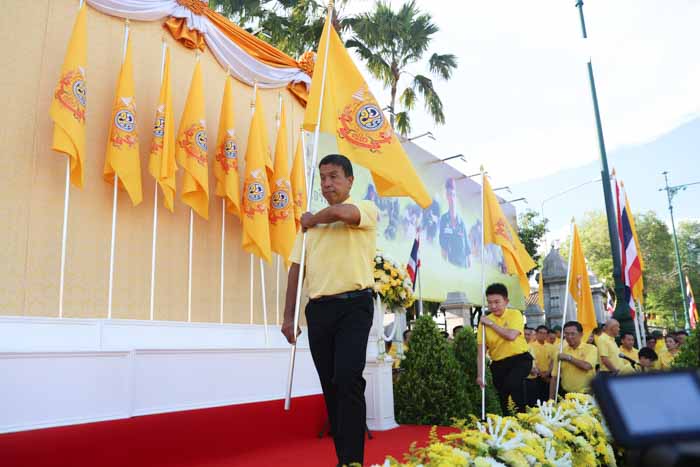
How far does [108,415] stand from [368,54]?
39.4ft

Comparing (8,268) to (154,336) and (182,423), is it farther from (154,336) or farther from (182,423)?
(182,423)

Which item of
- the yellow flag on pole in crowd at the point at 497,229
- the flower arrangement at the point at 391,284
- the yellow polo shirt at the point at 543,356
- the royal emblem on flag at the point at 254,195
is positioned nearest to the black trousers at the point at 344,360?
the flower arrangement at the point at 391,284

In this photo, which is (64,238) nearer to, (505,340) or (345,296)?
(345,296)

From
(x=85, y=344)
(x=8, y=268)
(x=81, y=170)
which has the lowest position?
(x=85, y=344)

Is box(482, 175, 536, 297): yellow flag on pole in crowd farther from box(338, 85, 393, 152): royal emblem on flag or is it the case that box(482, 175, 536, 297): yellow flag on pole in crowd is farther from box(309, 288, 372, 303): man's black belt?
box(309, 288, 372, 303): man's black belt

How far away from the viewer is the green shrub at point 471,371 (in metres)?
6.25

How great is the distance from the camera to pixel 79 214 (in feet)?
15.7

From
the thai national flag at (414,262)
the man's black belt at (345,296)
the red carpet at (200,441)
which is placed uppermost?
the thai national flag at (414,262)

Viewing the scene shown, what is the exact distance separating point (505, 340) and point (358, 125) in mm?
2493

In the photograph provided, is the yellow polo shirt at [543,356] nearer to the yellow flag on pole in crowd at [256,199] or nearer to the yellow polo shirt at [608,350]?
the yellow polo shirt at [608,350]

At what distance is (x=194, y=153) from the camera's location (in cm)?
542

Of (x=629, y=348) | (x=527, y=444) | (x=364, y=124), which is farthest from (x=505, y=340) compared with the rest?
(x=629, y=348)

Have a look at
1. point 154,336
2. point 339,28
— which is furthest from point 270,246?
point 339,28

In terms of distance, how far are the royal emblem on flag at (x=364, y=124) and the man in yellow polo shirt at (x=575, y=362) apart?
3.61 meters
